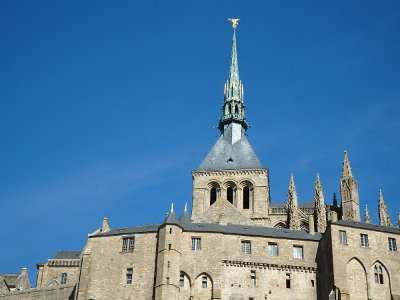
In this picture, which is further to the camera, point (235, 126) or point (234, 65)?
point (234, 65)

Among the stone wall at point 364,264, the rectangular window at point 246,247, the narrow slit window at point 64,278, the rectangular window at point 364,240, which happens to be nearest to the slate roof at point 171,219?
the rectangular window at point 246,247

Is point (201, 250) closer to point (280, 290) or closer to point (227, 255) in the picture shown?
point (227, 255)

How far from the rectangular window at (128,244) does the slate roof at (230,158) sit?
90.8 feet

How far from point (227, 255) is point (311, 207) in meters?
29.4

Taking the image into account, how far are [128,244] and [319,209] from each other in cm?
2275

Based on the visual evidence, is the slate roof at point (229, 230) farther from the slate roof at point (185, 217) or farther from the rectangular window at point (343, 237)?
the slate roof at point (185, 217)

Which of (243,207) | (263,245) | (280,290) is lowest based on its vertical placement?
(280,290)

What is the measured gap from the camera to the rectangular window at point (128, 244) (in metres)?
57.5

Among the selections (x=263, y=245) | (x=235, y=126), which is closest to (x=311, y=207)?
(x=235, y=126)

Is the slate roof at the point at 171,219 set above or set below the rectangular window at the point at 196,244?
above

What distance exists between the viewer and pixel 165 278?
54.1m

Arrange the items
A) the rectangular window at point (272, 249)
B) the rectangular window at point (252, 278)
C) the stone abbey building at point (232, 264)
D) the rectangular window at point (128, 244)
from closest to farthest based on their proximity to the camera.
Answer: the stone abbey building at point (232, 264) < the rectangular window at point (252, 278) < the rectangular window at point (128, 244) < the rectangular window at point (272, 249)

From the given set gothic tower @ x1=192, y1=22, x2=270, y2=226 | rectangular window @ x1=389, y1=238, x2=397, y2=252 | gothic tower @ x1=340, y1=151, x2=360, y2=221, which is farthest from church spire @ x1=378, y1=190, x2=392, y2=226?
rectangular window @ x1=389, y1=238, x2=397, y2=252

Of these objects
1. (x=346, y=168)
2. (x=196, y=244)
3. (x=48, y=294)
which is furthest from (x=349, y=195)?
(x=48, y=294)
